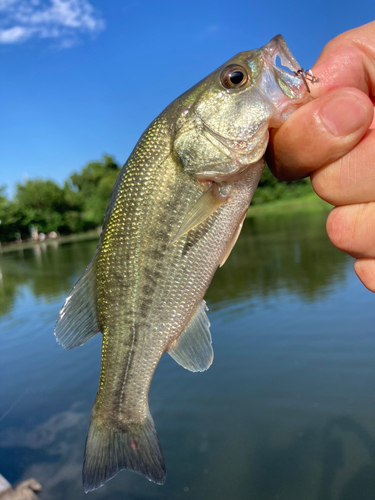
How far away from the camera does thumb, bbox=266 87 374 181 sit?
1.75 metres

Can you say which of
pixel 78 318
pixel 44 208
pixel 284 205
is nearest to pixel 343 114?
pixel 78 318

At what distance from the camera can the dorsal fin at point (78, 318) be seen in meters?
2.57

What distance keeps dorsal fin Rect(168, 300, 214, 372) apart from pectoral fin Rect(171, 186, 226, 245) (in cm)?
61

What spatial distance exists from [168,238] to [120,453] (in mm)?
1501

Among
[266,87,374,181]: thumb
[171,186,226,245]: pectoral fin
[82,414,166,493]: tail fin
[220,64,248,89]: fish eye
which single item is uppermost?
[220,64,248,89]: fish eye

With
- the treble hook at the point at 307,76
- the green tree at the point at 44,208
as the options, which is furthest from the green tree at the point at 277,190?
the treble hook at the point at 307,76

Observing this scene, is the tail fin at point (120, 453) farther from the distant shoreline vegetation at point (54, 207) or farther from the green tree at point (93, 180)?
the green tree at point (93, 180)

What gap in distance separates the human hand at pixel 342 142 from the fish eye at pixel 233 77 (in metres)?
0.37

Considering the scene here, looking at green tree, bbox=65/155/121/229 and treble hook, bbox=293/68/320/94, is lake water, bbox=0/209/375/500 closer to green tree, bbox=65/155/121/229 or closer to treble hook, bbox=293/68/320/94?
treble hook, bbox=293/68/320/94

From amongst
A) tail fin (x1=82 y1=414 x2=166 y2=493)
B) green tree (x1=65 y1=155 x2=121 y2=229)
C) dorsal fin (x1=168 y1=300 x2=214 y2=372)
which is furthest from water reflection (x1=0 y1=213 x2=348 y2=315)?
green tree (x1=65 y1=155 x2=121 y2=229)

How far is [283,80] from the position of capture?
2.01m

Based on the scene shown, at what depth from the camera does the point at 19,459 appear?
4961 mm

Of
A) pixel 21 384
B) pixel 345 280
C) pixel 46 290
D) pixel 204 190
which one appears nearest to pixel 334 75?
A: pixel 204 190

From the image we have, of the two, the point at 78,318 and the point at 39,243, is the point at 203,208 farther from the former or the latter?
the point at 39,243
